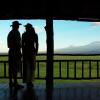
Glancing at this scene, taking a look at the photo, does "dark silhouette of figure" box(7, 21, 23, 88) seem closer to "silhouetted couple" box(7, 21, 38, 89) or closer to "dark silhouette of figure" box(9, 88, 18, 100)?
"silhouetted couple" box(7, 21, 38, 89)

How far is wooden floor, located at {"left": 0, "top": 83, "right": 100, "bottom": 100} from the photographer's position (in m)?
9.87

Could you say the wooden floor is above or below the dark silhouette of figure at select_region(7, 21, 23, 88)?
below

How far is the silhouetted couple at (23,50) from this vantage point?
11.1 meters

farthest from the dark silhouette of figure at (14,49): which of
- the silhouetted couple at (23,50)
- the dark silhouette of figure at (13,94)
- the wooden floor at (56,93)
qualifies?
the wooden floor at (56,93)

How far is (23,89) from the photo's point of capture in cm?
1145

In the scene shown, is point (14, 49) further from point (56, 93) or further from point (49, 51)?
point (56, 93)

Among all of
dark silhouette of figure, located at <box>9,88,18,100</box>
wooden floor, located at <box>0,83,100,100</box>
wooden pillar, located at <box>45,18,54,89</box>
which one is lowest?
wooden floor, located at <box>0,83,100,100</box>

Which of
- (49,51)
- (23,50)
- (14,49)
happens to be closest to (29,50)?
(23,50)

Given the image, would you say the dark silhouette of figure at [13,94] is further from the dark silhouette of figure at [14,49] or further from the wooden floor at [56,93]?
the dark silhouette of figure at [14,49]

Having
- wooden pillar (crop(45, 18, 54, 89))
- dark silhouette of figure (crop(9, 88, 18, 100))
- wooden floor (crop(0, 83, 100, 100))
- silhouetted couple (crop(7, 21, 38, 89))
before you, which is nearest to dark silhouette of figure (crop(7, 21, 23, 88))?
silhouetted couple (crop(7, 21, 38, 89))

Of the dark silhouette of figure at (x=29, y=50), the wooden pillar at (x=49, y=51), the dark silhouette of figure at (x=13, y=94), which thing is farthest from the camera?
the wooden pillar at (x=49, y=51)
